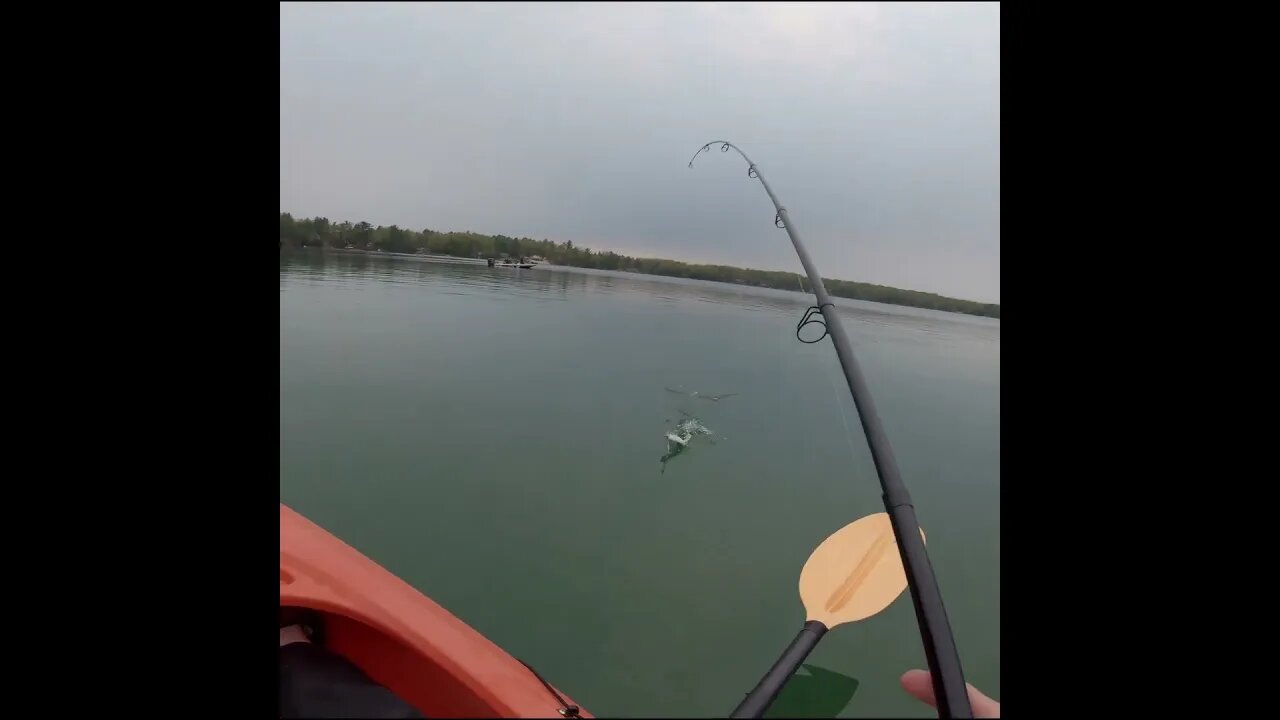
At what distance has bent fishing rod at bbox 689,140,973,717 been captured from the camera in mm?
687

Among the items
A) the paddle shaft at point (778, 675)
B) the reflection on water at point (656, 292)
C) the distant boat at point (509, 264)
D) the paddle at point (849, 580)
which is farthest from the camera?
the distant boat at point (509, 264)

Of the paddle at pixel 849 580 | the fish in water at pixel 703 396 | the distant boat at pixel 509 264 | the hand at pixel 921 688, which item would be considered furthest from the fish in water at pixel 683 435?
→ the distant boat at pixel 509 264

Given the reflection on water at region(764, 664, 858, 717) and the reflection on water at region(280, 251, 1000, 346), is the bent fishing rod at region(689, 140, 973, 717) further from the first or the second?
the reflection on water at region(280, 251, 1000, 346)

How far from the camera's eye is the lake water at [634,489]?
74.5 inches

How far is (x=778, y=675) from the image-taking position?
1062 mm

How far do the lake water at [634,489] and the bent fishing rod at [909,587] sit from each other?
437 mm

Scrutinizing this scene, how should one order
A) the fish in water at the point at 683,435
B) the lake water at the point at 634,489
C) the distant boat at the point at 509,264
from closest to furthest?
1. the lake water at the point at 634,489
2. the fish in water at the point at 683,435
3. the distant boat at the point at 509,264

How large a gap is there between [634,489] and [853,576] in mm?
1781

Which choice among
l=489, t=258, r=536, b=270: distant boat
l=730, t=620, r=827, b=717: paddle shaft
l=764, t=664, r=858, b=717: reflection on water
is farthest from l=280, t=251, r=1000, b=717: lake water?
l=489, t=258, r=536, b=270: distant boat

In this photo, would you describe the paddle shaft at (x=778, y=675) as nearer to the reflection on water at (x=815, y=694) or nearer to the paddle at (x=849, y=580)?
the paddle at (x=849, y=580)

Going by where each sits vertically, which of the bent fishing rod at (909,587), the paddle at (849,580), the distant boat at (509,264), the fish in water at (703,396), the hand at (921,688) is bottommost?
the fish in water at (703,396)

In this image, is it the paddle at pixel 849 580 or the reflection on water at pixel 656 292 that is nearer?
the paddle at pixel 849 580

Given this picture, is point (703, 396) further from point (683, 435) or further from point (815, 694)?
point (815, 694)
